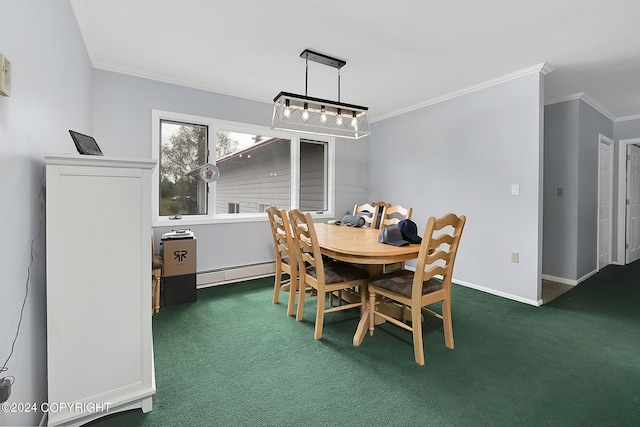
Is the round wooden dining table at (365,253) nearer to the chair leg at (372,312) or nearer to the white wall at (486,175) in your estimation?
the chair leg at (372,312)

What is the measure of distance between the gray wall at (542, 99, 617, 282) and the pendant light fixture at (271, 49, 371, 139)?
279 cm

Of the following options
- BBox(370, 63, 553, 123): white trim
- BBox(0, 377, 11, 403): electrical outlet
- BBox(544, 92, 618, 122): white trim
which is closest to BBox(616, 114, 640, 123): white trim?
BBox(544, 92, 618, 122): white trim

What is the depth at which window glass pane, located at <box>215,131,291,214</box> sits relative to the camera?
12.9 feet

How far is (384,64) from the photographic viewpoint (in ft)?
→ 10.1

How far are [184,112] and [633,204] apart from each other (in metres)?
6.99

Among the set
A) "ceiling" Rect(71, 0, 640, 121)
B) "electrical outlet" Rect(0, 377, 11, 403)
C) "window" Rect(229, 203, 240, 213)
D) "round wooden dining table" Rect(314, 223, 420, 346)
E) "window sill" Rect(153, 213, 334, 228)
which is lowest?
"electrical outlet" Rect(0, 377, 11, 403)

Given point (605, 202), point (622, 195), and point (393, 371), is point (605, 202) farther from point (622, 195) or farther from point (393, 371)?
point (393, 371)

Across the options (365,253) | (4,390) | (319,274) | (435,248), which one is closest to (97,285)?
(4,390)

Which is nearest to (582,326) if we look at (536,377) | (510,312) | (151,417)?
(510,312)

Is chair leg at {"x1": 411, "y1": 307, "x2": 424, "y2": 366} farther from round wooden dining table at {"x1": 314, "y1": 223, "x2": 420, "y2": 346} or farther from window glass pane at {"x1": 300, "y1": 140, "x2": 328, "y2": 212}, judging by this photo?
window glass pane at {"x1": 300, "y1": 140, "x2": 328, "y2": 212}

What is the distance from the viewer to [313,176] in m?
4.80

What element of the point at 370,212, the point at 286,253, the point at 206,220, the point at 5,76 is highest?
the point at 5,76

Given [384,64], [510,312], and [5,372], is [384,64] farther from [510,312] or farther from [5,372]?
[5,372]

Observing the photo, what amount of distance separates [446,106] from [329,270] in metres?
2.84
